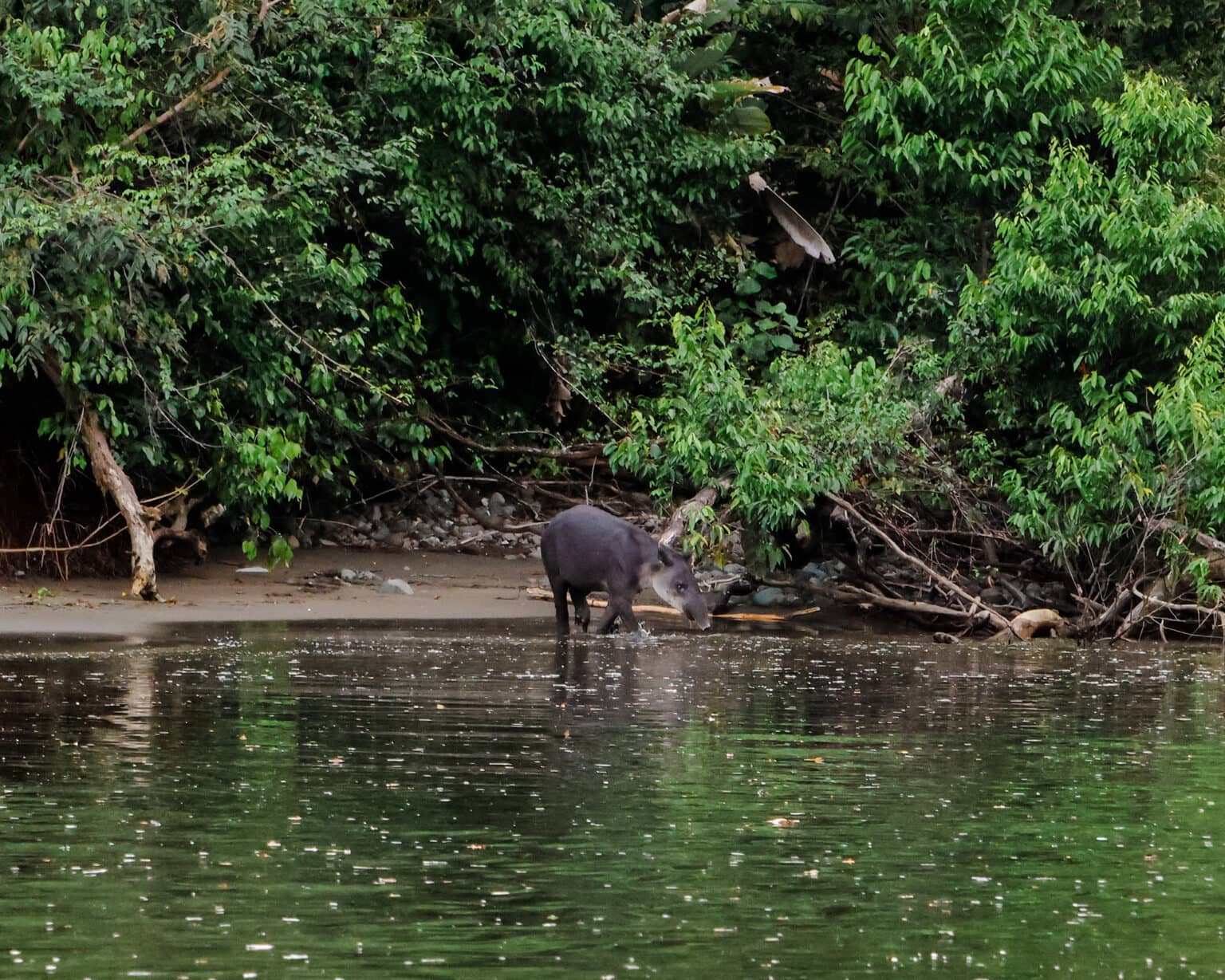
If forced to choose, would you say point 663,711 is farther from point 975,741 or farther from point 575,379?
point 575,379

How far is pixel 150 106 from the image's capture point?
1766cm

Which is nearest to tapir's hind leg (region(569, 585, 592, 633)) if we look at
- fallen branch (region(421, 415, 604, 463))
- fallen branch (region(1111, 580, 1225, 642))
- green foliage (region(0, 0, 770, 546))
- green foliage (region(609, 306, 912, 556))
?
green foliage (region(609, 306, 912, 556))

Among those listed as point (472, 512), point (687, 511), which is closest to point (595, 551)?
point (687, 511)

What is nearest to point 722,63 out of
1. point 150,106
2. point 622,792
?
point 150,106

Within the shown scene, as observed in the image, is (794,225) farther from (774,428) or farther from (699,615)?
(699,615)

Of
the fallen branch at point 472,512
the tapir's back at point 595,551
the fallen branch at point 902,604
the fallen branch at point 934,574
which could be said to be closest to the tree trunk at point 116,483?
the tapir's back at point 595,551

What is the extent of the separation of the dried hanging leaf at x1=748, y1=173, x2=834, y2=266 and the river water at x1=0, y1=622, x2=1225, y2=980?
389 inches

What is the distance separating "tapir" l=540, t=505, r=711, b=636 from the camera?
16.0m

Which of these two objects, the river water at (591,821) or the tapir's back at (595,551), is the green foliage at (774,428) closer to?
the tapir's back at (595,551)

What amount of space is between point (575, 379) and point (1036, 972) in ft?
50.6

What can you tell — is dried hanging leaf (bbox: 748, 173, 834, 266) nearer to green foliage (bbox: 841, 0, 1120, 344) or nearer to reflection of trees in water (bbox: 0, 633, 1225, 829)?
green foliage (bbox: 841, 0, 1120, 344)

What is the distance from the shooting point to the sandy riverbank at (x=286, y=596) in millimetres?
15477

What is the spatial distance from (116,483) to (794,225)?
9.40 metres

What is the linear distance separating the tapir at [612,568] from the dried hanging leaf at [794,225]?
273 inches
